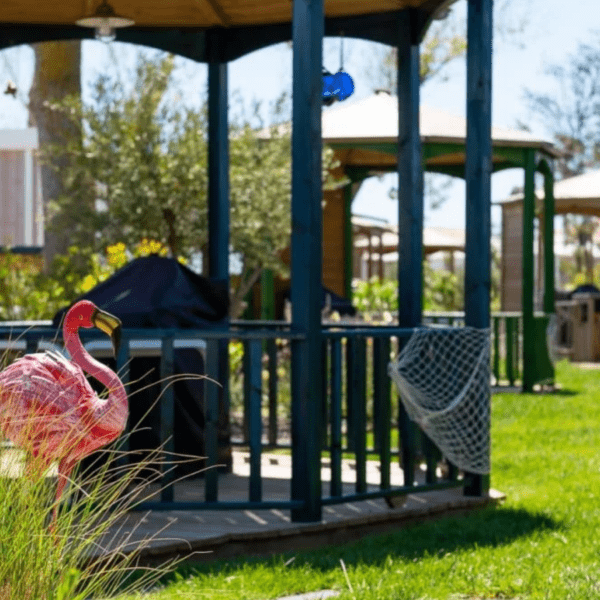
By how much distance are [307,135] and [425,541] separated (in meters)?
2.10

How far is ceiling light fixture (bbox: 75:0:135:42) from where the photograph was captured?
814cm

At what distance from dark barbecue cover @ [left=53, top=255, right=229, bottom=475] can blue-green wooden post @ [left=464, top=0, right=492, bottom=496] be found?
5.04 ft

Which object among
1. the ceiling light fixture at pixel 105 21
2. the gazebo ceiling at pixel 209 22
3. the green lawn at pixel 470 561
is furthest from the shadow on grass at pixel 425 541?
the ceiling light fixture at pixel 105 21

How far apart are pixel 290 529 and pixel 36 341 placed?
5.12 feet

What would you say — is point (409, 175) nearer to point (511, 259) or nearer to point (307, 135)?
point (307, 135)

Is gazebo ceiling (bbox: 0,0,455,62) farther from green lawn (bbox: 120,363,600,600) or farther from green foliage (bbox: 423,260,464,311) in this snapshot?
green foliage (bbox: 423,260,464,311)

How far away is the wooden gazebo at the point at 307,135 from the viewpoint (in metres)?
6.86

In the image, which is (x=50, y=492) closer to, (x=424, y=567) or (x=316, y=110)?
(x=424, y=567)

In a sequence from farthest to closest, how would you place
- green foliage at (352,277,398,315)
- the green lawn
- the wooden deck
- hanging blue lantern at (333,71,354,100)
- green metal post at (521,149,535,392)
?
green foliage at (352,277,398,315) → green metal post at (521,149,535,392) → hanging blue lantern at (333,71,354,100) → the wooden deck → the green lawn

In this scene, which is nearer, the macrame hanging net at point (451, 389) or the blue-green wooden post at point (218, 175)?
the macrame hanging net at point (451, 389)

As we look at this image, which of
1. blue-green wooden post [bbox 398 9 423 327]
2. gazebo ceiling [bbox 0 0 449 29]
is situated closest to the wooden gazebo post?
gazebo ceiling [bbox 0 0 449 29]

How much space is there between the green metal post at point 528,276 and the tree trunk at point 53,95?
5.13 m

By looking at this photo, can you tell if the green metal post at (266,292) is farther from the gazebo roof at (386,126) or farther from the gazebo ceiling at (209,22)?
the gazebo ceiling at (209,22)

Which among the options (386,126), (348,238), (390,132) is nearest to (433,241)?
(348,238)
